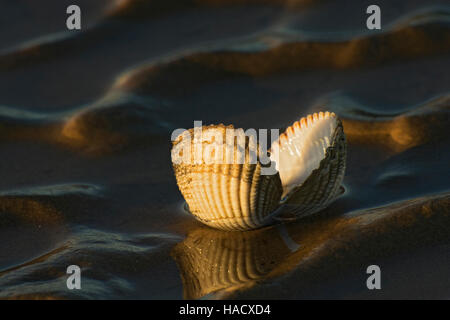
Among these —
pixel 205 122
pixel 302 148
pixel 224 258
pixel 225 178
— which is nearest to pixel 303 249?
pixel 224 258

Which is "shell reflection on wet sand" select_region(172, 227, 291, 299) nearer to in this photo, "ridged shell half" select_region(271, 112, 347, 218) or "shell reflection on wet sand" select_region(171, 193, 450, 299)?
"shell reflection on wet sand" select_region(171, 193, 450, 299)

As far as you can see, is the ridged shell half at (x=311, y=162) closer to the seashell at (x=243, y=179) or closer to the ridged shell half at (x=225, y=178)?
the seashell at (x=243, y=179)

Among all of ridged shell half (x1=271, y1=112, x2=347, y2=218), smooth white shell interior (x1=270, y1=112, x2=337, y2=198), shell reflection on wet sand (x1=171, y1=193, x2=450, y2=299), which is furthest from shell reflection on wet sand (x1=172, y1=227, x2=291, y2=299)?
smooth white shell interior (x1=270, y1=112, x2=337, y2=198)

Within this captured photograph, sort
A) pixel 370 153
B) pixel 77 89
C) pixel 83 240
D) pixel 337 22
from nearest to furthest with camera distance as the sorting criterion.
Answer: pixel 83 240
pixel 370 153
pixel 77 89
pixel 337 22

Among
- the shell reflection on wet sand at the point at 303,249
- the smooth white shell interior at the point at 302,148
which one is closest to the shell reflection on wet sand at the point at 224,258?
the shell reflection on wet sand at the point at 303,249

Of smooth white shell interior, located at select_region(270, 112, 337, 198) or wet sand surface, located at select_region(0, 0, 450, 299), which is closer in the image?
wet sand surface, located at select_region(0, 0, 450, 299)

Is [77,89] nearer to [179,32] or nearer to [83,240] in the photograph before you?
[179,32]
